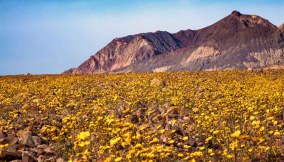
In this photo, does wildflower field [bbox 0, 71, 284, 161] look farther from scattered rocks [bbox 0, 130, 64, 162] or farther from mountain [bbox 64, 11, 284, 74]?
mountain [bbox 64, 11, 284, 74]

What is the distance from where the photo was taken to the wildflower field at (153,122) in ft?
25.1

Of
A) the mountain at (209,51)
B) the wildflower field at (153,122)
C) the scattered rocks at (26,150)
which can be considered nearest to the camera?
the wildflower field at (153,122)

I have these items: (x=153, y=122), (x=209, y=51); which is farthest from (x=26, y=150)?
(x=209, y=51)

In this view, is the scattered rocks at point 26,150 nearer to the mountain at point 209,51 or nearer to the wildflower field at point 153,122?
the wildflower field at point 153,122

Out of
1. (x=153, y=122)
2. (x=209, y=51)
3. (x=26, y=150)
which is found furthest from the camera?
(x=209, y=51)

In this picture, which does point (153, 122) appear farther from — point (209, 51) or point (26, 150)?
point (209, 51)

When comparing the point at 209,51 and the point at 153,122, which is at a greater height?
the point at 209,51

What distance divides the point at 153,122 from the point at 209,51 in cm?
12465

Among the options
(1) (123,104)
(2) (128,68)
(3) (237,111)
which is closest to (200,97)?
(1) (123,104)

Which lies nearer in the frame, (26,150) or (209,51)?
(26,150)

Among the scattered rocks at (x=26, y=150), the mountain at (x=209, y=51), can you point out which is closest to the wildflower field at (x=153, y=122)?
the scattered rocks at (x=26, y=150)

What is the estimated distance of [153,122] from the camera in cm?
1238

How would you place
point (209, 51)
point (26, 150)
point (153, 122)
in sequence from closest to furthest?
point (26, 150), point (153, 122), point (209, 51)

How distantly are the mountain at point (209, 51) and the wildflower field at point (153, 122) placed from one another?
8681 cm
